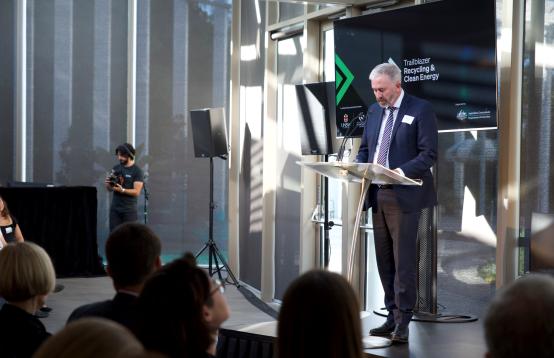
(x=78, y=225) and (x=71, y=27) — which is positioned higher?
(x=71, y=27)

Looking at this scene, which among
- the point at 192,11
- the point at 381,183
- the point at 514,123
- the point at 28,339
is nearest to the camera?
the point at 28,339

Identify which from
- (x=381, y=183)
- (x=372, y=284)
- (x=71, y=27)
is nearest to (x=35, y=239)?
(x=71, y=27)

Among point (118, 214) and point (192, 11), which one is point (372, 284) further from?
point (192, 11)

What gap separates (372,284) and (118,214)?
11.1 ft

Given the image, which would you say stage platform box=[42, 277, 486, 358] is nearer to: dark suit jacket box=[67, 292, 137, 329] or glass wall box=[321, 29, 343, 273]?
glass wall box=[321, 29, 343, 273]

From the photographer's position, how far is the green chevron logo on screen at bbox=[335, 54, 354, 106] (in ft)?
19.2

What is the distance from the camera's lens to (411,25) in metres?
5.43

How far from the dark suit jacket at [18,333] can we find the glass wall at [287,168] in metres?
5.21

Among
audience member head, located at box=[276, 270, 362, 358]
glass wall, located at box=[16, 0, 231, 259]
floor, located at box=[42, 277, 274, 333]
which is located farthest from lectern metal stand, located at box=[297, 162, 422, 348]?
glass wall, located at box=[16, 0, 231, 259]

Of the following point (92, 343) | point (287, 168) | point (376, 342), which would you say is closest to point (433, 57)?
point (376, 342)

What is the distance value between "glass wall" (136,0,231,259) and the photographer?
5.49 ft

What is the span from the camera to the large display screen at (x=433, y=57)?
4965 mm

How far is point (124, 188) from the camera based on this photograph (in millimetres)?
8680

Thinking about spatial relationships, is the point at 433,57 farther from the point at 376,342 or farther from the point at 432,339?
the point at 376,342
